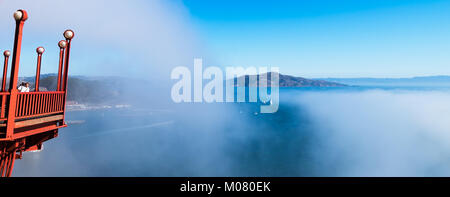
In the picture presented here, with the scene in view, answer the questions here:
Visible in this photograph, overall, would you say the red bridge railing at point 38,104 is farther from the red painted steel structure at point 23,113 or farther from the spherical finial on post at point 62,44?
the spherical finial on post at point 62,44

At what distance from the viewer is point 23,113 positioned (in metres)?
6.17

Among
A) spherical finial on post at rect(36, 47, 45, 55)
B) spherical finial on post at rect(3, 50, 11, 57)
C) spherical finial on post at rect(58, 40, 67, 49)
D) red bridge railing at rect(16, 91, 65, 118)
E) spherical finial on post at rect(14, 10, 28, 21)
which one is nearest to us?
spherical finial on post at rect(14, 10, 28, 21)

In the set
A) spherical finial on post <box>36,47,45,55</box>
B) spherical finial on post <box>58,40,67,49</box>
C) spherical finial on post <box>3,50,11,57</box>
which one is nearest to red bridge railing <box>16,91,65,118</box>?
spherical finial on post <box>58,40,67,49</box>

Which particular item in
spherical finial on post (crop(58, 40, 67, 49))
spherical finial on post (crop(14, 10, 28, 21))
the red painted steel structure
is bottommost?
the red painted steel structure

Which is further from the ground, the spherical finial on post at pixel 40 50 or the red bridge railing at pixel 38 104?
the spherical finial on post at pixel 40 50

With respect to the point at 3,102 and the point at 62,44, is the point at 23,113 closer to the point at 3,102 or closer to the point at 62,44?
the point at 3,102

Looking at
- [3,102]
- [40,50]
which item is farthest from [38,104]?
[40,50]

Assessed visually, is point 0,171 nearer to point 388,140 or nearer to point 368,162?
point 368,162

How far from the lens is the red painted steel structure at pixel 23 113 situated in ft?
19.1

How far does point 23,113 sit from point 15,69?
1099 mm

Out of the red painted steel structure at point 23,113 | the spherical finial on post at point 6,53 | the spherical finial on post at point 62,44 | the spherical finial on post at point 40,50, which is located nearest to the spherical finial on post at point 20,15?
the red painted steel structure at point 23,113

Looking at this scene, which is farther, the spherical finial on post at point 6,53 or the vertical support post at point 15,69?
the spherical finial on post at point 6,53

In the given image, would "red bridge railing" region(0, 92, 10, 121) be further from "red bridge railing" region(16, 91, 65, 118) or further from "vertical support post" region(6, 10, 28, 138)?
"red bridge railing" region(16, 91, 65, 118)

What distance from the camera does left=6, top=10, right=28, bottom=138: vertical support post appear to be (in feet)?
18.9
